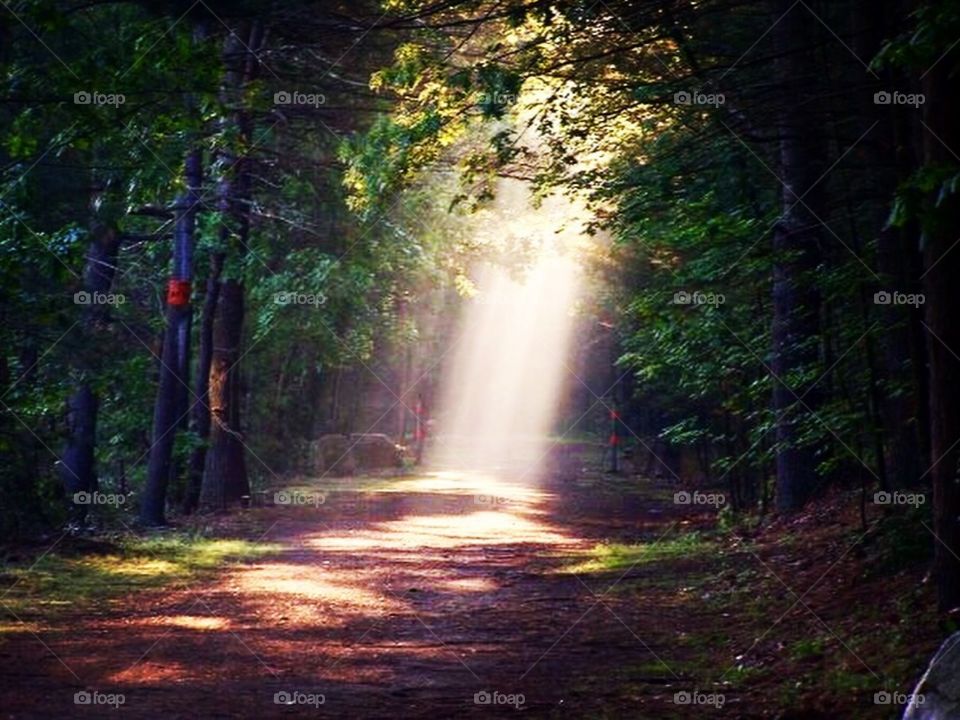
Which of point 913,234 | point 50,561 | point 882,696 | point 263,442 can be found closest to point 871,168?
point 913,234

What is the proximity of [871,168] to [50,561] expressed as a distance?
11.1 metres

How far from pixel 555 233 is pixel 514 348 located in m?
66.5

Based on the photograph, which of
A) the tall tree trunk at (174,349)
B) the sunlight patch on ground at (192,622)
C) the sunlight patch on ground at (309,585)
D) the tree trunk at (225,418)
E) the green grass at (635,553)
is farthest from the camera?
the tree trunk at (225,418)

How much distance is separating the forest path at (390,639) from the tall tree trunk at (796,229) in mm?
2684

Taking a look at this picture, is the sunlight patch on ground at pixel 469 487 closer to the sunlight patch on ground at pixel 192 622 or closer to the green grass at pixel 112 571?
the green grass at pixel 112 571

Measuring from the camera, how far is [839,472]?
1998 centimetres

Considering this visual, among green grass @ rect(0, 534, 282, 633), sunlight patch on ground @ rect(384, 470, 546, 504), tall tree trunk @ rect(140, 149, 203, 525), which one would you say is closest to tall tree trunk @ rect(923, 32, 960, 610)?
green grass @ rect(0, 534, 282, 633)

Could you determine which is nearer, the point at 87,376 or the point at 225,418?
the point at 87,376

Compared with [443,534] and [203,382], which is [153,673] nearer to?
[443,534]

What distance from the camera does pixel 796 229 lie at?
1462 cm

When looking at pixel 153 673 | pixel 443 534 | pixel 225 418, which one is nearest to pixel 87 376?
pixel 443 534

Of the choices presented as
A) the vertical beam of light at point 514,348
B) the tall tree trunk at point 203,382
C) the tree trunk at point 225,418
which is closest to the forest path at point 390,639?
the tall tree trunk at point 203,382

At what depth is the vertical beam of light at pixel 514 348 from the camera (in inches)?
1364

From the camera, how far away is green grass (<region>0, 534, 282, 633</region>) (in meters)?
14.1
